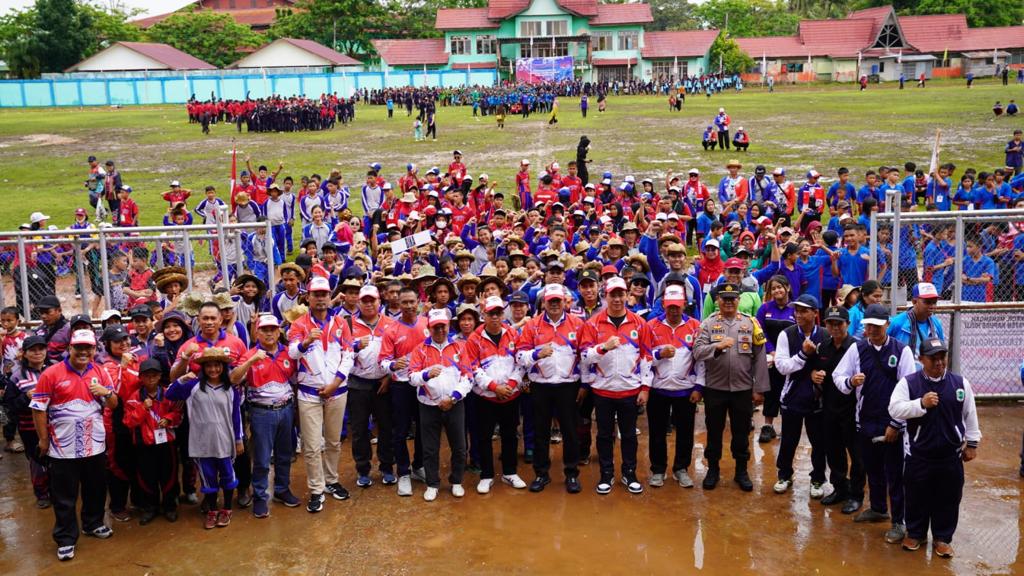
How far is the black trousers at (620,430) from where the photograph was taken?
7.71 m

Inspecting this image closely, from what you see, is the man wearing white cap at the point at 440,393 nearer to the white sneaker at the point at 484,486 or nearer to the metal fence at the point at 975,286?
the white sneaker at the point at 484,486

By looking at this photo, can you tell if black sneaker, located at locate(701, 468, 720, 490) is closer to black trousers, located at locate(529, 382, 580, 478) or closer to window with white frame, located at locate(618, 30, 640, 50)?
black trousers, located at locate(529, 382, 580, 478)

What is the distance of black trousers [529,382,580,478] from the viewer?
7797mm

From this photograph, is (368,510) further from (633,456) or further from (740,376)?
(740,376)

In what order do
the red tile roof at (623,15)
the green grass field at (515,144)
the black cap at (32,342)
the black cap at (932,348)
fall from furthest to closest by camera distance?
the red tile roof at (623,15)
the green grass field at (515,144)
the black cap at (32,342)
the black cap at (932,348)

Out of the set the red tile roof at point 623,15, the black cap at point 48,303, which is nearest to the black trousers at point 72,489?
the black cap at point 48,303

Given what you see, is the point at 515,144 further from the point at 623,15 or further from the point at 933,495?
the point at 623,15

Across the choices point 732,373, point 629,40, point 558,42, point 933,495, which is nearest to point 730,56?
point 629,40

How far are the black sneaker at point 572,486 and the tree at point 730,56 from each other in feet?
228

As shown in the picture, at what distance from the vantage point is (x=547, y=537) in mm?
6902

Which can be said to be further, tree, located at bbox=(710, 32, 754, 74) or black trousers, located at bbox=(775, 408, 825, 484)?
tree, located at bbox=(710, 32, 754, 74)

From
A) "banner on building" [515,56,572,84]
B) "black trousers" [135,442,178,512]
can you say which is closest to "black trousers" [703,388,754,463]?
"black trousers" [135,442,178,512]

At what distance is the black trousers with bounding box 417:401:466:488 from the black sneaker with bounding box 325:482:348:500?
754 mm

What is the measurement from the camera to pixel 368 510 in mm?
7500
